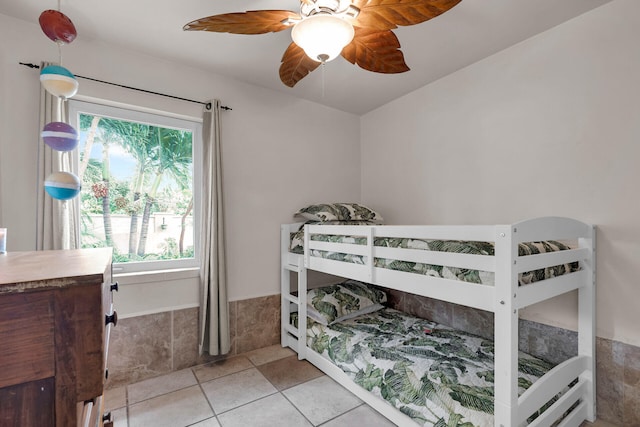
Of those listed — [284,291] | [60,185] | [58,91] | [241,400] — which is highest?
[58,91]

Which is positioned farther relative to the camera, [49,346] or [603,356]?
[603,356]

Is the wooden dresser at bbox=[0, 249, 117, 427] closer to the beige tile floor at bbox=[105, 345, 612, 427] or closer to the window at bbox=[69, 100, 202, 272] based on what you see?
the beige tile floor at bbox=[105, 345, 612, 427]

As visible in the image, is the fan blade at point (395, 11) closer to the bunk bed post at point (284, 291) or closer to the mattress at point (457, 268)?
the mattress at point (457, 268)

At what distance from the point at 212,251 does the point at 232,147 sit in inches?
34.8

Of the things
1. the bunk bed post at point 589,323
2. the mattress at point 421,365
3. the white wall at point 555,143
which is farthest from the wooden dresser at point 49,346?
the white wall at point 555,143

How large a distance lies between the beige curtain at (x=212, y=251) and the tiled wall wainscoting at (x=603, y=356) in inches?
72.7

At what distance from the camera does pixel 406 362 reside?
1.74 m

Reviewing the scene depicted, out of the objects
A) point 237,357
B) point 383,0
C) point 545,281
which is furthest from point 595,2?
point 237,357

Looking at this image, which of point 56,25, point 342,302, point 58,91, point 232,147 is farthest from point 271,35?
point 342,302

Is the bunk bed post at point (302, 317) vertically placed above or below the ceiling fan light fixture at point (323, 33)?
below

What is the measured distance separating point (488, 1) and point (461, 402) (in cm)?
209

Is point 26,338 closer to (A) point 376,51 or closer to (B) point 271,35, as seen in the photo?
(A) point 376,51

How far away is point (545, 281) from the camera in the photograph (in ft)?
4.58

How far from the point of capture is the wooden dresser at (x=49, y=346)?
535 mm
